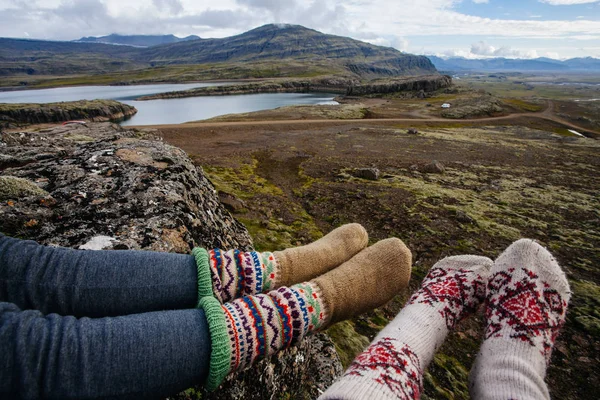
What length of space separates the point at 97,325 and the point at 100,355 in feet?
0.64

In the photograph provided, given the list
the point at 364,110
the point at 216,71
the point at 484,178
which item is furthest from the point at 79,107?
the point at 216,71

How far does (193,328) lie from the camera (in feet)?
7.00

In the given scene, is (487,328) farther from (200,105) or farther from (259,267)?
(200,105)

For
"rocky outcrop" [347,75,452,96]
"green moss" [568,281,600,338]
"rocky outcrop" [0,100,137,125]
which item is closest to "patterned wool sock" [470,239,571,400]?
"green moss" [568,281,600,338]

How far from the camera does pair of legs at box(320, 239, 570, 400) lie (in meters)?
2.29

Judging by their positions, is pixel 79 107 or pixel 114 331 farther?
Result: pixel 79 107

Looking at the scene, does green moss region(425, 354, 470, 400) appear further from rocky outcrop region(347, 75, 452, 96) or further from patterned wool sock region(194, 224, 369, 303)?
rocky outcrop region(347, 75, 452, 96)

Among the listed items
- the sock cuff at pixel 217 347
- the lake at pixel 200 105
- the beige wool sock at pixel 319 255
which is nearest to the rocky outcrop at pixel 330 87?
the lake at pixel 200 105

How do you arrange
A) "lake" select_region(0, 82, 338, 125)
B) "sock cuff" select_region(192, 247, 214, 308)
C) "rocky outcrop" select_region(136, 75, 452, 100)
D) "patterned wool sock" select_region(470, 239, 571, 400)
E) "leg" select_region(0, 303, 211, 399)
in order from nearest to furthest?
1. "leg" select_region(0, 303, 211, 399)
2. "patterned wool sock" select_region(470, 239, 571, 400)
3. "sock cuff" select_region(192, 247, 214, 308)
4. "lake" select_region(0, 82, 338, 125)
5. "rocky outcrop" select_region(136, 75, 452, 100)

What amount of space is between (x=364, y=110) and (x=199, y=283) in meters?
A: 52.5

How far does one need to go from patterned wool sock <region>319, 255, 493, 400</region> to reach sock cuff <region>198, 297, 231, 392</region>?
2.39 feet

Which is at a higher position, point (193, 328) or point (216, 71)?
point (216, 71)

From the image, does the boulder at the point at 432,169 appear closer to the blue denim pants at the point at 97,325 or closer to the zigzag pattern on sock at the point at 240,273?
the zigzag pattern on sock at the point at 240,273

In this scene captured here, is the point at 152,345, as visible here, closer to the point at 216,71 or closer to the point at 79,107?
the point at 79,107
